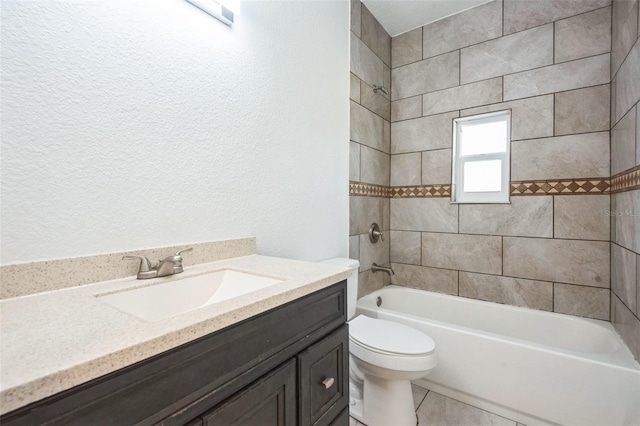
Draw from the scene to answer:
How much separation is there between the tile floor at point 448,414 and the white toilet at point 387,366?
138mm

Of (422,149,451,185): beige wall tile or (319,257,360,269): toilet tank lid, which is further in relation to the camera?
(422,149,451,185): beige wall tile

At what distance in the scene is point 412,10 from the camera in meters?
2.35

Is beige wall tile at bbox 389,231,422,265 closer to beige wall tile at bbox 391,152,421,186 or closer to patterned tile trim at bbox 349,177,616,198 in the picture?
patterned tile trim at bbox 349,177,616,198

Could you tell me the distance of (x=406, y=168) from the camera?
8.63 feet

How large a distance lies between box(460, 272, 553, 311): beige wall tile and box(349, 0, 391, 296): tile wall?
703 mm

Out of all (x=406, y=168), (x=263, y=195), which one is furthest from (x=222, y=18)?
(x=406, y=168)

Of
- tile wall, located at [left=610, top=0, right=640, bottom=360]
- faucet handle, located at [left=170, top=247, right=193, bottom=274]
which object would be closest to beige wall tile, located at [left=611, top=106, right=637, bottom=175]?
tile wall, located at [left=610, top=0, right=640, bottom=360]

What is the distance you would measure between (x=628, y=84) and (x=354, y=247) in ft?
5.93

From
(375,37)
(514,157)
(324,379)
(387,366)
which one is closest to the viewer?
(324,379)

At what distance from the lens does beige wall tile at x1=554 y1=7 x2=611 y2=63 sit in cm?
187

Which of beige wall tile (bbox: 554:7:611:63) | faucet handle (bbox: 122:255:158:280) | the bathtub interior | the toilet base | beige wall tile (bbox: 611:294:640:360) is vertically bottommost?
the toilet base

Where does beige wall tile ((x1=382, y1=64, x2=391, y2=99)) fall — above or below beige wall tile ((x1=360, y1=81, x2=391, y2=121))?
above

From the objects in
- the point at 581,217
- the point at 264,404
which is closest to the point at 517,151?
the point at 581,217

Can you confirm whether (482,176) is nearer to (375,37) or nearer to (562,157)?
(562,157)
